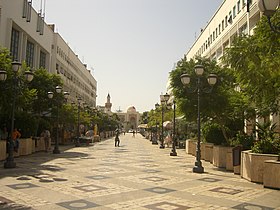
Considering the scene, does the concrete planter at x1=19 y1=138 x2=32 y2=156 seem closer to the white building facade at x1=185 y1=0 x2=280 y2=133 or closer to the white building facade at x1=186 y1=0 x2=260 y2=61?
the white building facade at x1=185 y1=0 x2=280 y2=133

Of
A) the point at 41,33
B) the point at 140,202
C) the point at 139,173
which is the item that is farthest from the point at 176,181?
the point at 41,33

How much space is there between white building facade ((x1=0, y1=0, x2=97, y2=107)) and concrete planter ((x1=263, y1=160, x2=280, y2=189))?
24.1 metres

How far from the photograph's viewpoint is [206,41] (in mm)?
52406

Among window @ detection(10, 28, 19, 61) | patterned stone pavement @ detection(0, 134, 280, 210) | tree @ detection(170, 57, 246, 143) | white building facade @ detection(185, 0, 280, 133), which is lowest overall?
patterned stone pavement @ detection(0, 134, 280, 210)

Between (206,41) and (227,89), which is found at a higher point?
(206,41)

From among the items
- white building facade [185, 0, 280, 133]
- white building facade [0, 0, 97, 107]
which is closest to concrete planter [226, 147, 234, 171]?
white building facade [185, 0, 280, 133]

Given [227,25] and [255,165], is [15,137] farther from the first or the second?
[227,25]

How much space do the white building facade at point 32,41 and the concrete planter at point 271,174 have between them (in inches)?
948

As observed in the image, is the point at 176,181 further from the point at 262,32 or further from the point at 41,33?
the point at 41,33

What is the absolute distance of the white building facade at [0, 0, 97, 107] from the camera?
104 feet

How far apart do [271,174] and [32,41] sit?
36.2 meters

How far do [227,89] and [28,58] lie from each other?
29.2 m

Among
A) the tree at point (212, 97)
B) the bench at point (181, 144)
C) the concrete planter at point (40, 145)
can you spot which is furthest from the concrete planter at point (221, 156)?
the bench at point (181, 144)

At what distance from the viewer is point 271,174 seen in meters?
10.3
